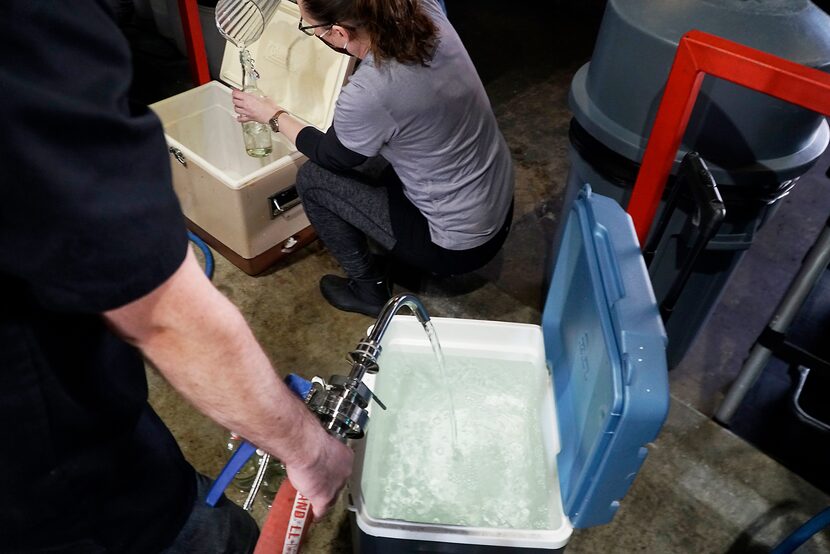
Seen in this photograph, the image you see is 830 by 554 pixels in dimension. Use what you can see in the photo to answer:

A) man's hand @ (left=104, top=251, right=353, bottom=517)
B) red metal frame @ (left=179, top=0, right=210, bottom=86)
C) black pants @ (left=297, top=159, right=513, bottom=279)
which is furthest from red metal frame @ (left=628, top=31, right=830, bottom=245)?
red metal frame @ (left=179, top=0, right=210, bottom=86)

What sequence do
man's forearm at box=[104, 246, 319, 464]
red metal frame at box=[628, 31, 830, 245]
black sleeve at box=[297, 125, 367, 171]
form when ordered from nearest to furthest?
man's forearm at box=[104, 246, 319, 464], red metal frame at box=[628, 31, 830, 245], black sleeve at box=[297, 125, 367, 171]

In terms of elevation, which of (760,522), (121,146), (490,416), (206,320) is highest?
(121,146)

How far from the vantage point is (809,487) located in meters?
1.50

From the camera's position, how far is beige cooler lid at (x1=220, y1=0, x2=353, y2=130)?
1834 mm

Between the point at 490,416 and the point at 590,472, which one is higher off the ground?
the point at 590,472

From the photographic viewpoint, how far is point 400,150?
4.86 ft

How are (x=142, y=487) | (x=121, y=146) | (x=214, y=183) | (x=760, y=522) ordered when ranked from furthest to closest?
(x=214, y=183), (x=760, y=522), (x=142, y=487), (x=121, y=146)

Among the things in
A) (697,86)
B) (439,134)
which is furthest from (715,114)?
(439,134)

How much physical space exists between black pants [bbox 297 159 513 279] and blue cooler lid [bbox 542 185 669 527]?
54 cm

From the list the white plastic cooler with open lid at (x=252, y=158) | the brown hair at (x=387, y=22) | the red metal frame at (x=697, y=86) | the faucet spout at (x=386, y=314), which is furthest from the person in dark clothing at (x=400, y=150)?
the faucet spout at (x=386, y=314)

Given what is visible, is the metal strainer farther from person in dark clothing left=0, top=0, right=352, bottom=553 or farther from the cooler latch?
person in dark clothing left=0, top=0, right=352, bottom=553

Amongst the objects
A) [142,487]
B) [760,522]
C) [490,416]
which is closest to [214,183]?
[490,416]

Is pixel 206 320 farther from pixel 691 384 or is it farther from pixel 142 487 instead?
pixel 691 384

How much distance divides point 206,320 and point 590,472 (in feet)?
1.81
